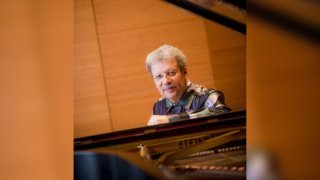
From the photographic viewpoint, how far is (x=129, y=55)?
128 cm

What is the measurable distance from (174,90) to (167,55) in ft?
0.56

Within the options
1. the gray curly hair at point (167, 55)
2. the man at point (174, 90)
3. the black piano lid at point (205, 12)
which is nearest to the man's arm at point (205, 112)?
the man at point (174, 90)

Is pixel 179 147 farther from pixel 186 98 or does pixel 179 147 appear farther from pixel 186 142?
pixel 186 98

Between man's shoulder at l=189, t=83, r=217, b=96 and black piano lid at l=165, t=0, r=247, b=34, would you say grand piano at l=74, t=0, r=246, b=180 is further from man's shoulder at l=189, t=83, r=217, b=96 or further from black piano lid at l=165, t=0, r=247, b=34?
man's shoulder at l=189, t=83, r=217, b=96

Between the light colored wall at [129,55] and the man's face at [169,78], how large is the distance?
0.13ft

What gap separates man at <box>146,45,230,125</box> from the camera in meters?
1.28

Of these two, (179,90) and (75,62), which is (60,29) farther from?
(179,90)

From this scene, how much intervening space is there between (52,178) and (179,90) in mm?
666

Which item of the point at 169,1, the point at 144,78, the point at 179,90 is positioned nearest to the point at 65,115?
the point at 144,78

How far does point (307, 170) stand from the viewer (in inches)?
16.5

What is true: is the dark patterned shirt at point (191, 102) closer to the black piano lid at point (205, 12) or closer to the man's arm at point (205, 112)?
the man's arm at point (205, 112)

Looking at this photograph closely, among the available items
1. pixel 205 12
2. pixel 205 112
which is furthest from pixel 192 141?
pixel 205 12

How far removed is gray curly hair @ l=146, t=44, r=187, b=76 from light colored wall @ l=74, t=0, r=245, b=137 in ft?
0.08

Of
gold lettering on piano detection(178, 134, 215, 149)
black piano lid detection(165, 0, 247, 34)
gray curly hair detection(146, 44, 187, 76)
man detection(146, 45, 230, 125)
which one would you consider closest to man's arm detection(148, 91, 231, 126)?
man detection(146, 45, 230, 125)
